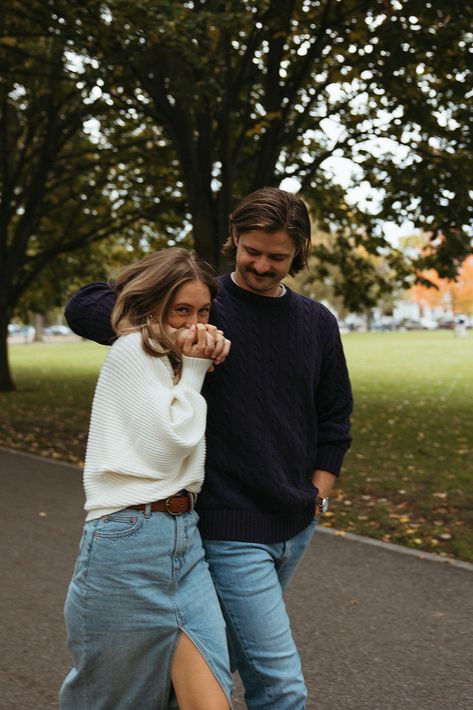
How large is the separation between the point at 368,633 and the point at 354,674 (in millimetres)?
572

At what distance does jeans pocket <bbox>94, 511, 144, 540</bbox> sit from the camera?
224 cm

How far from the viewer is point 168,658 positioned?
226 cm

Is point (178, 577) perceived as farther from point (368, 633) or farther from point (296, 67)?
point (296, 67)

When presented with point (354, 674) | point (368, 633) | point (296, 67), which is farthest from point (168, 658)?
point (296, 67)

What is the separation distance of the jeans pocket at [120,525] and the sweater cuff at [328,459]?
718 mm

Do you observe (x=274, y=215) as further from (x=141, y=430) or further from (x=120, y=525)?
(x=120, y=525)

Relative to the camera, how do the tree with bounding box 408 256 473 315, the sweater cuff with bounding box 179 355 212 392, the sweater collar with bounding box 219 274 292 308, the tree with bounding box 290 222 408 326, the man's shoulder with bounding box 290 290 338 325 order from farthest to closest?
the tree with bounding box 408 256 473 315, the tree with bounding box 290 222 408 326, the man's shoulder with bounding box 290 290 338 325, the sweater collar with bounding box 219 274 292 308, the sweater cuff with bounding box 179 355 212 392

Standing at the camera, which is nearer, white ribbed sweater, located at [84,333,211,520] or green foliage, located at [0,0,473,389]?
white ribbed sweater, located at [84,333,211,520]

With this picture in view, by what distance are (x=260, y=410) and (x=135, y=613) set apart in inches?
24.4

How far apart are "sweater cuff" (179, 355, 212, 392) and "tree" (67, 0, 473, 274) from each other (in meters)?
7.12

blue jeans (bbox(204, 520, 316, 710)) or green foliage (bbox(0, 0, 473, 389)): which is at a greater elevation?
green foliage (bbox(0, 0, 473, 389))

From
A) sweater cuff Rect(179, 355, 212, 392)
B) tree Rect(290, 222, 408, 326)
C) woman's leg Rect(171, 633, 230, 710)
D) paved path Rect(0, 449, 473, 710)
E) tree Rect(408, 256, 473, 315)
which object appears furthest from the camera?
tree Rect(408, 256, 473, 315)

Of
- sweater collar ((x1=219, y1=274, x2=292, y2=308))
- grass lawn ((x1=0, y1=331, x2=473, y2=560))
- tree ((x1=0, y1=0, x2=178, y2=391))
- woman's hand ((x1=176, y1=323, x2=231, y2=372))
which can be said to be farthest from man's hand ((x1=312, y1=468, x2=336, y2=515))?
tree ((x1=0, y1=0, x2=178, y2=391))

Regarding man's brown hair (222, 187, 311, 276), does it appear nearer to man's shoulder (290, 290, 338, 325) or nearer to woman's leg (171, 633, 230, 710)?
man's shoulder (290, 290, 338, 325)
